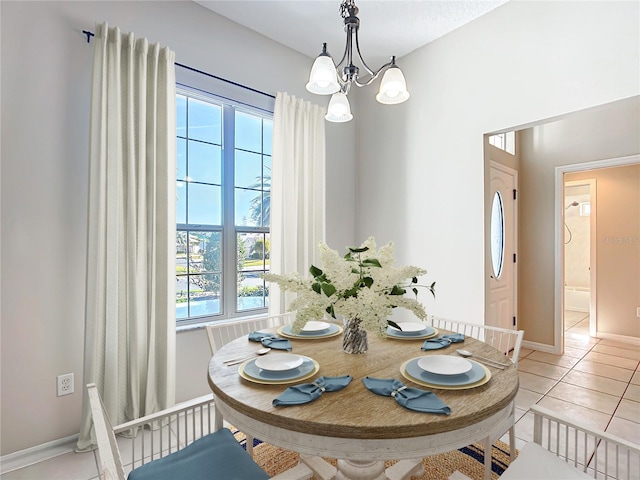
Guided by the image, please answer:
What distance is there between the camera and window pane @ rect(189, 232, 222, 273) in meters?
2.65

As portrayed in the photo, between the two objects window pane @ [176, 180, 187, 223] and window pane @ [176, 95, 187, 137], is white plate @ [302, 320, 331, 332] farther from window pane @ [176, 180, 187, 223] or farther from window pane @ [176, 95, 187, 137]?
window pane @ [176, 95, 187, 137]

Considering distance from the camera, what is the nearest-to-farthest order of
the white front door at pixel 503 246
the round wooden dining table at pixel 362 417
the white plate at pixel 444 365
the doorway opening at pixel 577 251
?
the round wooden dining table at pixel 362 417 < the white plate at pixel 444 365 < the white front door at pixel 503 246 < the doorway opening at pixel 577 251

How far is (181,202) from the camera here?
259 centimetres

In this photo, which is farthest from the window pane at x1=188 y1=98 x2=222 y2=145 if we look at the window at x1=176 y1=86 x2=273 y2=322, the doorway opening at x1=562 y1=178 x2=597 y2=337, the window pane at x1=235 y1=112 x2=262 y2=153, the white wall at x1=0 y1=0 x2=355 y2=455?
the doorway opening at x1=562 y1=178 x2=597 y2=337

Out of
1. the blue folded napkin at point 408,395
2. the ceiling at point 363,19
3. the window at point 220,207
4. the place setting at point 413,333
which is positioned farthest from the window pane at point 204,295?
the ceiling at point 363,19

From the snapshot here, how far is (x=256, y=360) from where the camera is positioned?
1.30m

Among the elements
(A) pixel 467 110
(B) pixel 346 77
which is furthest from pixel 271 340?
(A) pixel 467 110

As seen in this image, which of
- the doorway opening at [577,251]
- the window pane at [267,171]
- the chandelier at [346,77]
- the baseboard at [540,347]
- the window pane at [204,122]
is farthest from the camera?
the doorway opening at [577,251]

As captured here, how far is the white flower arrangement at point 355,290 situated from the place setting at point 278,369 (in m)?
0.12

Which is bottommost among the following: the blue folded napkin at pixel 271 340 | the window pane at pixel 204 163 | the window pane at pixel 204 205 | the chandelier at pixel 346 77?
the blue folded napkin at pixel 271 340

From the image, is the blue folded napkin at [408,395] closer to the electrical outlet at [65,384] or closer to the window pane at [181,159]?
the electrical outlet at [65,384]

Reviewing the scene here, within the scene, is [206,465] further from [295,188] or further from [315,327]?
[295,188]

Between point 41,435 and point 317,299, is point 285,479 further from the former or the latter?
point 41,435

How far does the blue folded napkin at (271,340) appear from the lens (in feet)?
5.02
